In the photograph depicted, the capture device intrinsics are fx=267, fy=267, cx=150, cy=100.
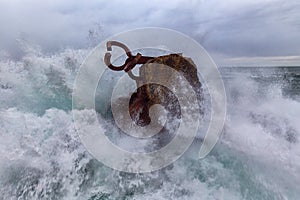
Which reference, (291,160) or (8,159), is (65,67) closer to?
(8,159)

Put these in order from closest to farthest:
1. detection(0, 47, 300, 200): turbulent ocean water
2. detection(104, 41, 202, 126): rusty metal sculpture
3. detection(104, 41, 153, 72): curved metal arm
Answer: detection(0, 47, 300, 200): turbulent ocean water, detection(104, 41, 153, 72): curved metal arm, detection(104, 41, 202, 126): rusty metal sculpture

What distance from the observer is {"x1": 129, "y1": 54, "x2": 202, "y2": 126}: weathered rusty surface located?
558 centimetres

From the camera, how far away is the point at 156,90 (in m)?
5.64

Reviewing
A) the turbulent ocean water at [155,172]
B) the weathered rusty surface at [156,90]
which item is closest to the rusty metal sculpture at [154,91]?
the weathered rusty surface at [156,90]

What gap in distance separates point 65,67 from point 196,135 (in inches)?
177

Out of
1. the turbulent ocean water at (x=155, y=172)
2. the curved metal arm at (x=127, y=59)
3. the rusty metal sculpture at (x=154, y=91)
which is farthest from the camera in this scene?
the rusty metal sculpture at (x=154, y=91)

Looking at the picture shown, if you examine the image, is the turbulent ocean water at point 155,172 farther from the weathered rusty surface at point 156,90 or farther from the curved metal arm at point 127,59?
the curved metal arm at point 127,59

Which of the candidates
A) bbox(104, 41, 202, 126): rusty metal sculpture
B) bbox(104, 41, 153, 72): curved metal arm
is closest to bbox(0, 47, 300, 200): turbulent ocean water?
bbox(104, 41, 202, 126): rusty metal sculpture

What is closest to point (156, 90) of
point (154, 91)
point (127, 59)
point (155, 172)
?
point (154, 91)

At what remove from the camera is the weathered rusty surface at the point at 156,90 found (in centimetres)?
558

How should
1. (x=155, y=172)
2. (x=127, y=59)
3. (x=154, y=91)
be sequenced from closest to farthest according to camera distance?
(x=155, y=172)
(x=127, y=59)
(x=154, y=91)

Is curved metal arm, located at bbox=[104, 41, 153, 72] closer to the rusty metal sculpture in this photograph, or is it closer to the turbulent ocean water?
the rusty metal sculpture

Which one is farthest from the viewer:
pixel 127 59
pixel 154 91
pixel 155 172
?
pixel 154 91

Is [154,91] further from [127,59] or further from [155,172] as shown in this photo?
[155,172]
